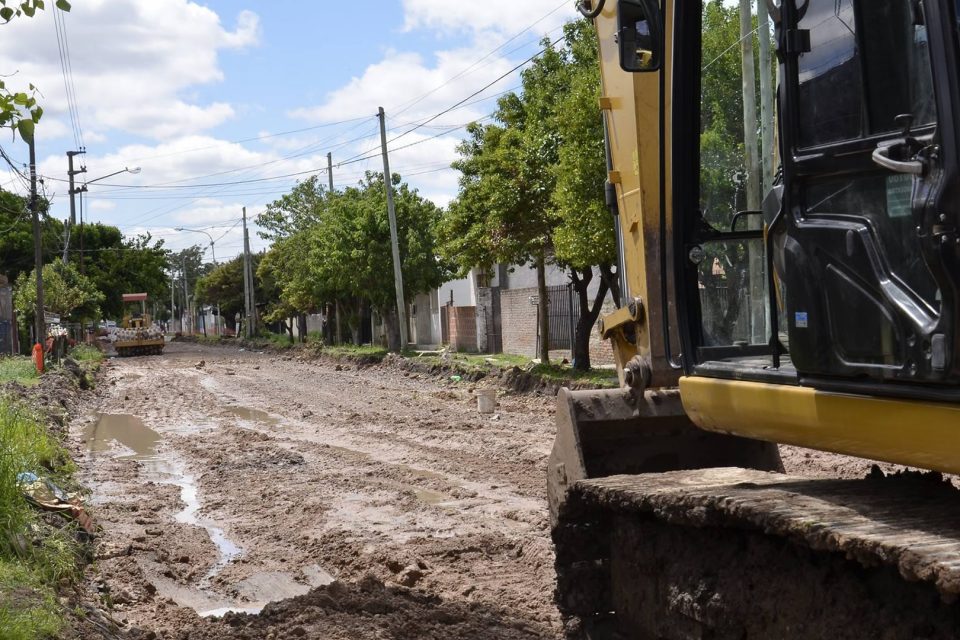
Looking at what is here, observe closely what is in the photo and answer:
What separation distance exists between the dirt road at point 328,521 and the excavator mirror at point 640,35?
3.50 metres

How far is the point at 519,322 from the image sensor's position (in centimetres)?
3822

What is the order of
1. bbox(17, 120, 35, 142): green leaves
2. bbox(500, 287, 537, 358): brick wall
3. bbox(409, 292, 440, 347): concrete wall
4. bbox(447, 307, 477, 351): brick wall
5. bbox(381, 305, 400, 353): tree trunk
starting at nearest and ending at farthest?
bbox(17, 120, 35, 142): green leaves < bbox(500, 287, 537, 358): brick wall < bbox(447, 307, 477, 351): brick wall < bbox(381, 305, 400, 353): tree trunk < bbox(409, 292, 440, 347): concrete wall

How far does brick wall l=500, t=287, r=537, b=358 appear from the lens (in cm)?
3688

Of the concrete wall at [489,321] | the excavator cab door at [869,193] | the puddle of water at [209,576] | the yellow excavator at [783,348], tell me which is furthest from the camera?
the concrete wall at [489,321]

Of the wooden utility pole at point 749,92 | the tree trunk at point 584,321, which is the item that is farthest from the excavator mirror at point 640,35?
the tree trunk at point 584,321

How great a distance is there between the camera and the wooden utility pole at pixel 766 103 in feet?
13.6

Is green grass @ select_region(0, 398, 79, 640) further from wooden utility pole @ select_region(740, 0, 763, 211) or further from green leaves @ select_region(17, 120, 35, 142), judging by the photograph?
wooden utility pole @ select_region(740, 0, 763, 211)

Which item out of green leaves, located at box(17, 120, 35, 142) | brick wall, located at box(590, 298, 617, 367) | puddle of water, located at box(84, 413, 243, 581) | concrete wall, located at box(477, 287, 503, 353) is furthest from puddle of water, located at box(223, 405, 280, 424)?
concrete wall, located at box(477, 287, 503, 353)

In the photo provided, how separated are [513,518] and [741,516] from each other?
640 cm

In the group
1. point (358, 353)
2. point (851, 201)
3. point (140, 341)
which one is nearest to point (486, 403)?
point (851, 201)

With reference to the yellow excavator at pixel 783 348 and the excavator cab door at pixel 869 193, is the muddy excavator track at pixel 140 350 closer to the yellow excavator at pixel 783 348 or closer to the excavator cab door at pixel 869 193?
the yellow excavator at pixel 783 348

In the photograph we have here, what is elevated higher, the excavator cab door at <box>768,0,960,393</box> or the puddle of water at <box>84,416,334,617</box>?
the excavator cab door at <box>768,0,960,393</box>

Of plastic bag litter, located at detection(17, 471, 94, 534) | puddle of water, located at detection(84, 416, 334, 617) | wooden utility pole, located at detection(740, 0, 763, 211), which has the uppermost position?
wooden utility pole, located at detection(740, 0, 763, 211)

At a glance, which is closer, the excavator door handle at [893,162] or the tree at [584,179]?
the excavator door handle at [893,162]
